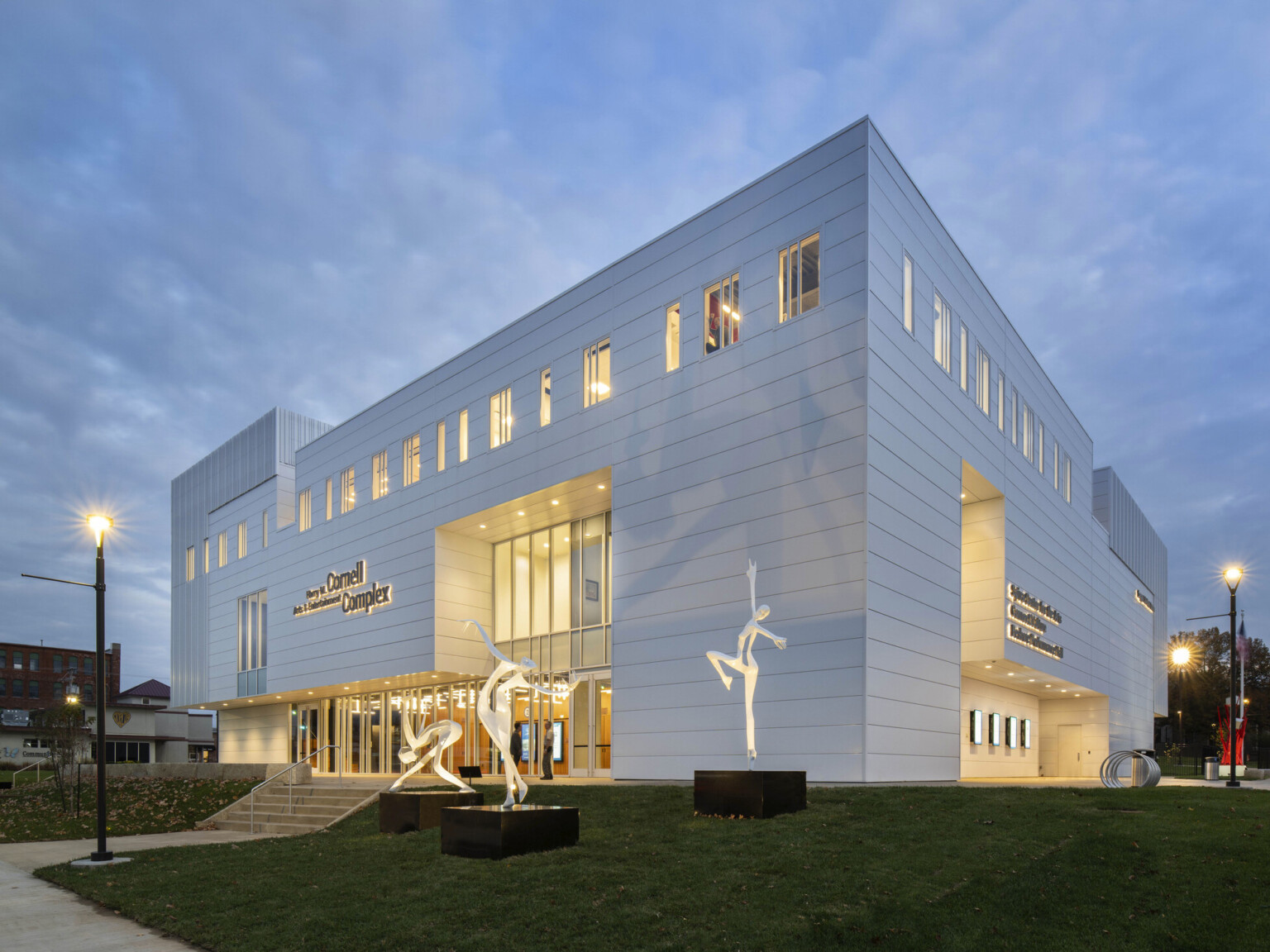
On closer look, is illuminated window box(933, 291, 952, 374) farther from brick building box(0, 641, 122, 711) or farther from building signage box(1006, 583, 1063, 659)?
brick building box(0, 641, 122, 711)

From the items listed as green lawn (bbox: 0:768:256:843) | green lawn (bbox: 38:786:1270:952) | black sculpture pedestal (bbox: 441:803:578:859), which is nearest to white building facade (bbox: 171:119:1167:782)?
green lawn (bbox: 38:786:1270:952)

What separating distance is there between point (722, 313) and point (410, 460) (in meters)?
17.7

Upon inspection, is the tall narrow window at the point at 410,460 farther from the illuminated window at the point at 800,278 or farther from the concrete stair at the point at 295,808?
the illuminated window at the point at 800,278

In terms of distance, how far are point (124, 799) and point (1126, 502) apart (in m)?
60.0

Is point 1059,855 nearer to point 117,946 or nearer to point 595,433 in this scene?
point 117,946

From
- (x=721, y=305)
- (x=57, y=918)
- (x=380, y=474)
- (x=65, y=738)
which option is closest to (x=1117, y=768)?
(x=721, y=305)

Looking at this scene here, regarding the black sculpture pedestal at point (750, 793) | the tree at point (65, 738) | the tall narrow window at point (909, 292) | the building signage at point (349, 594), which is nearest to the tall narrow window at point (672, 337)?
the tall narrow window at point (909, 292)

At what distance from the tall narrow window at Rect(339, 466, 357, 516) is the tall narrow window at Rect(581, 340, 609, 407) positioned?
16.3 meters

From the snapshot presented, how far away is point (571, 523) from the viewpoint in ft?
114

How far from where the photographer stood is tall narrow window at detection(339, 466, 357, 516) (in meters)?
42.1

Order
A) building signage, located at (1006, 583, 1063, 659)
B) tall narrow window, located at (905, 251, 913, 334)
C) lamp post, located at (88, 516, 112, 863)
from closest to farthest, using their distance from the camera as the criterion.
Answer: lamp post, located at (88, 516, 112, 863), tall narrow window, located at (905, 251, 913, 334), building signage, located at (1006, 583, 1063, 659)

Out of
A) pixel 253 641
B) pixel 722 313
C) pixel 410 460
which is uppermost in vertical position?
pixel 722 313

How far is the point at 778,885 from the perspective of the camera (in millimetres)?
11195

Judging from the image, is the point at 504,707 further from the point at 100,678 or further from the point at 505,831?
the point at 100,678
